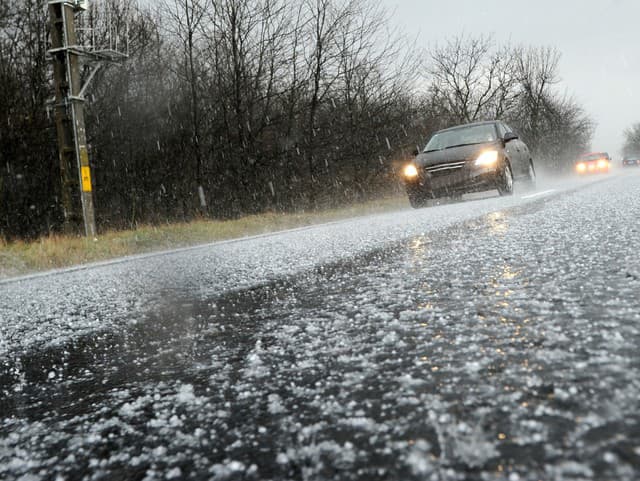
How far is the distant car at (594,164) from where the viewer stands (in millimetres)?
35469

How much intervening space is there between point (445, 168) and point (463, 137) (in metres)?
1.15

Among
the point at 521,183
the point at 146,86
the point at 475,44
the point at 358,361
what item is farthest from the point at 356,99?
the point at 358,361

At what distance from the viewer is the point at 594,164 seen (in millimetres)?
35781

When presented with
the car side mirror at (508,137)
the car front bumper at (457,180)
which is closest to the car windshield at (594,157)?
the car side mirror at (508,137)

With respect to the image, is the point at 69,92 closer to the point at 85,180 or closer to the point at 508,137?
the point at 85,180

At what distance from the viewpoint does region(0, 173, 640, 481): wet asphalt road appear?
1.06 m

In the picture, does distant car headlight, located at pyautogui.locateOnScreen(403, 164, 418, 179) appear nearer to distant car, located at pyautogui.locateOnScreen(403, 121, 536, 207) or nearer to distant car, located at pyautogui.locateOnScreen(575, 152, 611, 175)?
distant car, located at pyautogui.locateOnScreen(403, 121, 536, 207)

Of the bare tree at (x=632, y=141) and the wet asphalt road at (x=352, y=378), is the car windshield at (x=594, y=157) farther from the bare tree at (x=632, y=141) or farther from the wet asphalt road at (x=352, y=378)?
the bare tree at (x=632, y=141)

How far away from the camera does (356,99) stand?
2145 cm

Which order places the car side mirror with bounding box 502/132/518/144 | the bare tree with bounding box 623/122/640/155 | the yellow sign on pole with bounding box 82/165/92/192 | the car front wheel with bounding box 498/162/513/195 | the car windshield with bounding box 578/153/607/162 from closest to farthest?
the yellow sign on pole with bounding box 82/165/92/192 → the car front wheel with bounding box 498/162/513/195 → the car side mirror with bounding box 502/132/518/144 → the car windshield with bounding box 578/153/607/162 → the bare tree with bounding box 623/122/640/155

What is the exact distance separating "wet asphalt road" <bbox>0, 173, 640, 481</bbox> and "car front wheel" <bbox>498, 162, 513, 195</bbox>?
764cm

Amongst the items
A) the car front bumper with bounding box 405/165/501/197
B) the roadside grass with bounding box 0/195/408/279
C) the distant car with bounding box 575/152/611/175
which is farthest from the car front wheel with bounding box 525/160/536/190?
the distant car with bounding box 575/152/611/175

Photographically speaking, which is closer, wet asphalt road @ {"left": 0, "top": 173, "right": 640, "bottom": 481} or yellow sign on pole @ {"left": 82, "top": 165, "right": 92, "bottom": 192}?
wet asphalt road @ {"left": 0, "top": 173, "right": 640, "bottom": 481}

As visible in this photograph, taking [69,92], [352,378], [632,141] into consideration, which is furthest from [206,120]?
[632,141]
